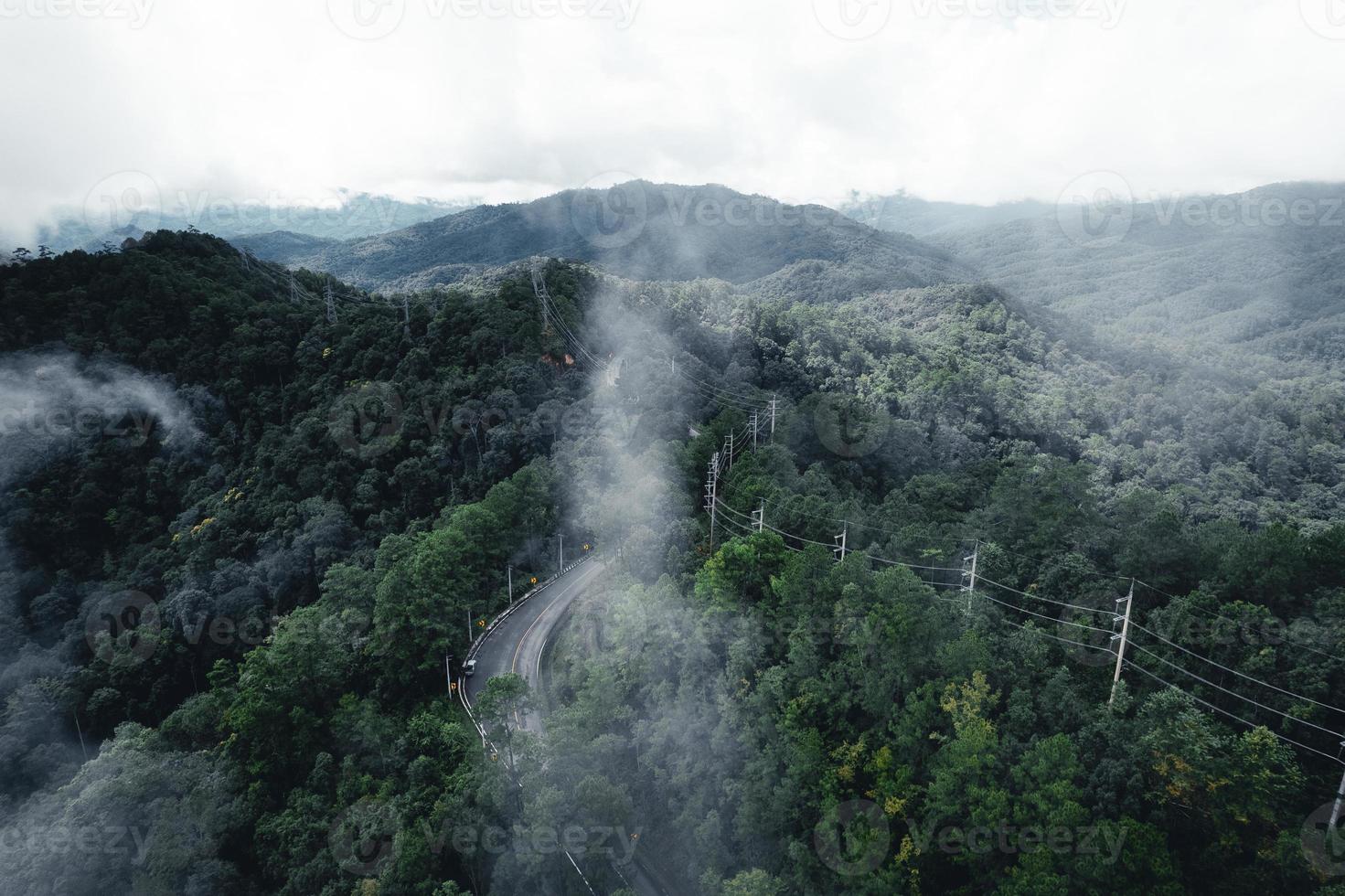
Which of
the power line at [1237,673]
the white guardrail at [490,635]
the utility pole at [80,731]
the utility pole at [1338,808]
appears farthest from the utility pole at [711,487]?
the utility pole at [80,731]

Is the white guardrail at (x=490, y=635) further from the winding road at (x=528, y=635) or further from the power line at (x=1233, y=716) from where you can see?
the power line at (x=1233, y=716)

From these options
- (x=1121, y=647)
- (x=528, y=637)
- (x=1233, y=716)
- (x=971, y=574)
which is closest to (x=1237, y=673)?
(x=1233, y=716)

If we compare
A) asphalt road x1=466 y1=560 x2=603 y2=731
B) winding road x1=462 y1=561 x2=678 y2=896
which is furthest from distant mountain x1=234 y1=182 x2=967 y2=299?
asphalt road x1=466 y1=560 x2=603 y2=731

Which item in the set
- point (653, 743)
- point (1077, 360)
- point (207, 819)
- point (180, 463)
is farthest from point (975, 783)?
point (1077, 360)

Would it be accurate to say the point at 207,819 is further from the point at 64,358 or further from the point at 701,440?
the point at 64,358

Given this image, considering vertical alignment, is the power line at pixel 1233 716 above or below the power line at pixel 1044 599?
below

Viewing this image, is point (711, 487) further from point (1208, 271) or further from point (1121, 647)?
Result: point (1208, 271)
